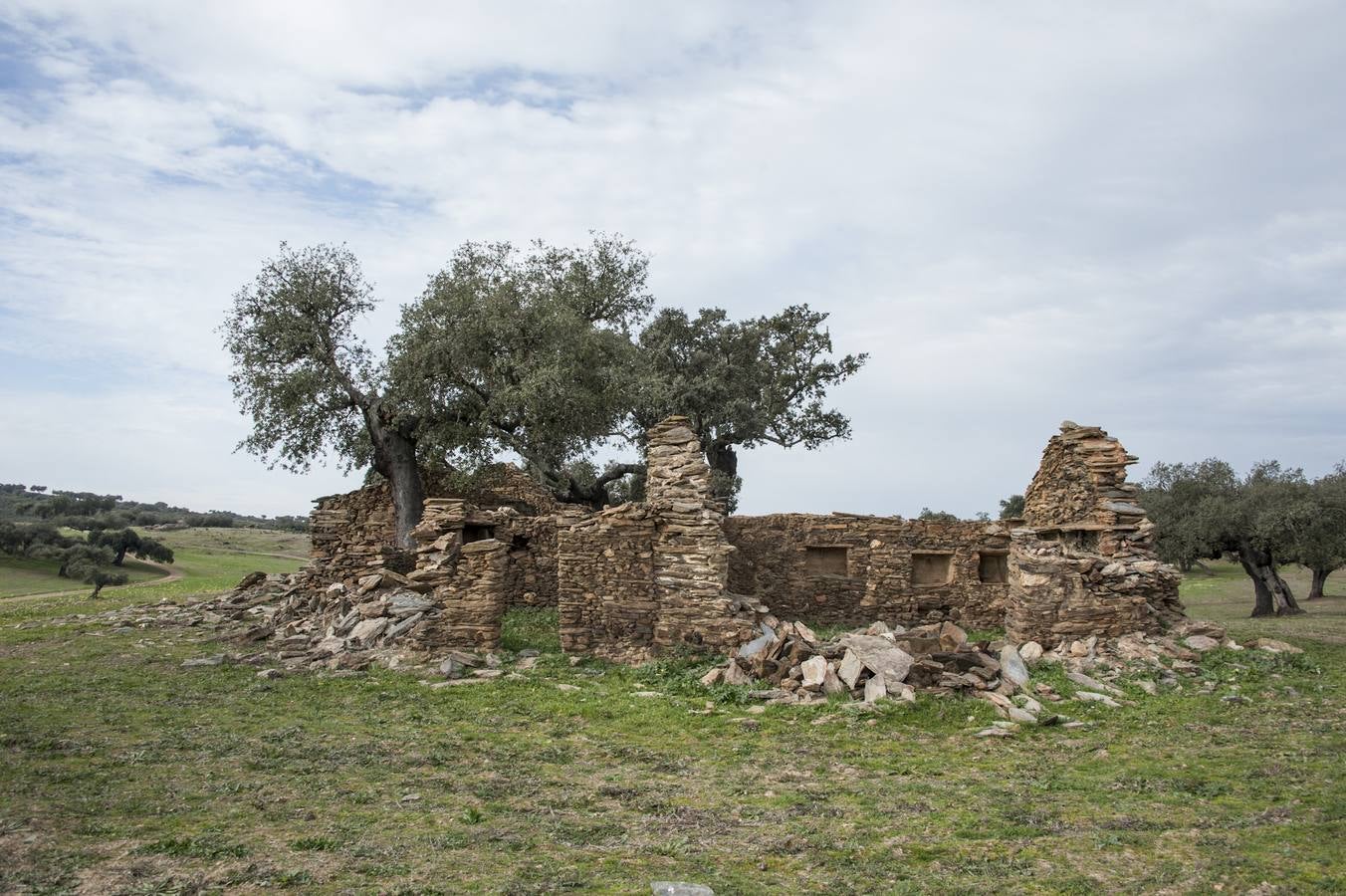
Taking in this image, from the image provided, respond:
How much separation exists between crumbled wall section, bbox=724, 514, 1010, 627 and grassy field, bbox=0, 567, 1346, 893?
720 centimetres

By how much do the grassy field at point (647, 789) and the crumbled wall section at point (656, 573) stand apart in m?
1.67

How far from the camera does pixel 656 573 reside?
1555 cm

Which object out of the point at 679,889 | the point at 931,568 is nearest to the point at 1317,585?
the point at 931,568

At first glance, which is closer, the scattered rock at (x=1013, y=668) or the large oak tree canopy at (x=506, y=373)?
the scattered rock at (x=1013, y=668)

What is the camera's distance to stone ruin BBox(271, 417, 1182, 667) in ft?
49.8

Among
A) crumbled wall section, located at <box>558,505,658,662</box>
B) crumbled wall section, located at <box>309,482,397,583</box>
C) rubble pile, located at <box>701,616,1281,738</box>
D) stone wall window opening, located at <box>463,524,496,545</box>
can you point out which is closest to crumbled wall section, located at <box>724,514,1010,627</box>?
crumbled wall section, located at <box>558,505,658,662</box>

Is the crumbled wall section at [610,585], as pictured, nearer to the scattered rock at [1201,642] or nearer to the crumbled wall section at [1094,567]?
the crumbled wall section at [1094,567]

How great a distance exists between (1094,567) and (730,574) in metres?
8.09

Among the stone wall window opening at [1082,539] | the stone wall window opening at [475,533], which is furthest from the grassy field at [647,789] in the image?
the stone wall window opening at [475,533]

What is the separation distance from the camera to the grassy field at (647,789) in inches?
243

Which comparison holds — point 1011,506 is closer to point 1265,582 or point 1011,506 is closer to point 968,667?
point 1265,582

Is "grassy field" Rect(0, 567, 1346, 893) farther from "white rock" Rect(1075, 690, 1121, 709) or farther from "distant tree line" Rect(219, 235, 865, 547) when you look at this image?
"distant tree line" Rect(219, 235, 865, 547)

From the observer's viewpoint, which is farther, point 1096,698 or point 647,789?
point 1096,698

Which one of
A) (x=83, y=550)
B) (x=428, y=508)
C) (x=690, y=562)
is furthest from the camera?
(x=83, y=550)
